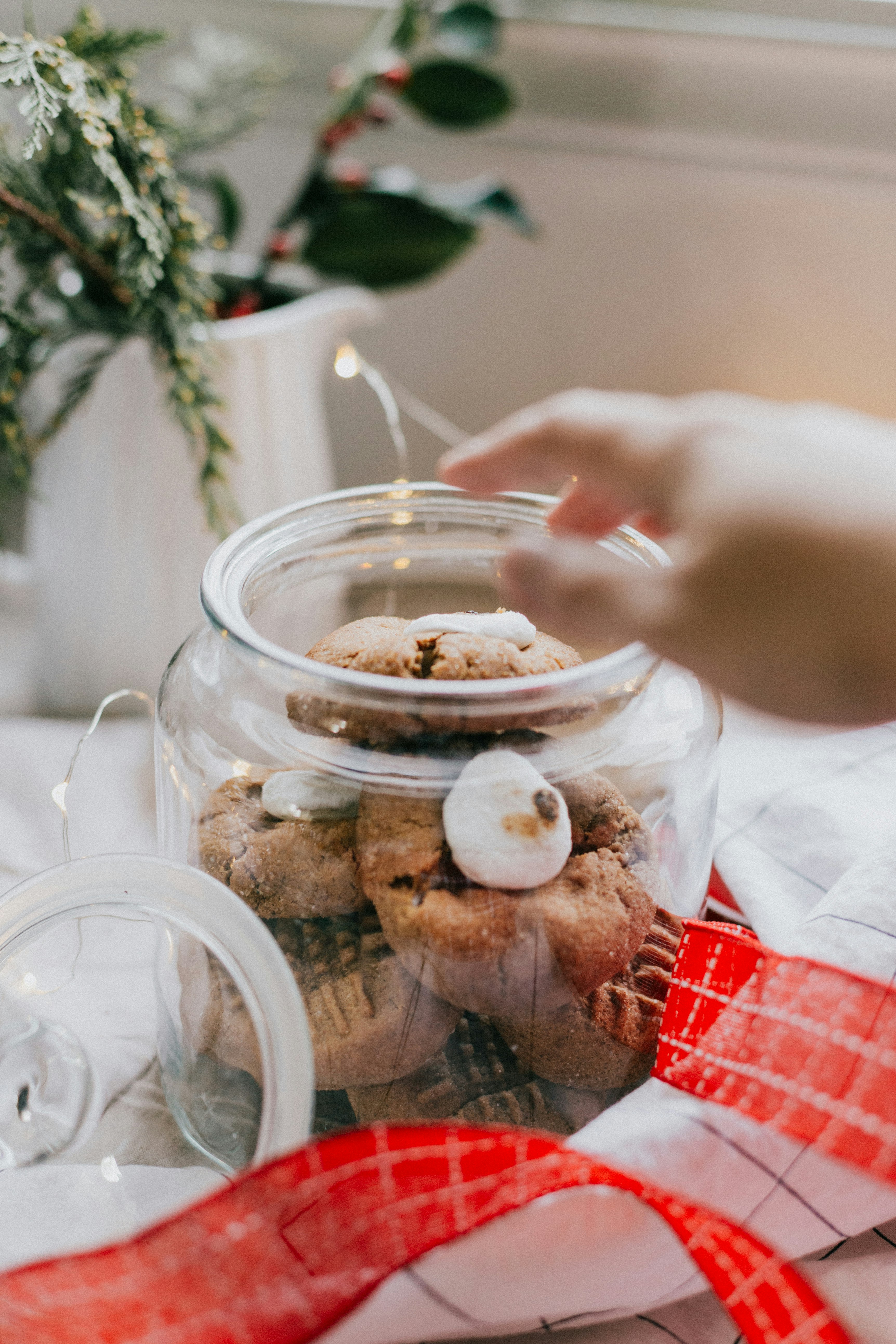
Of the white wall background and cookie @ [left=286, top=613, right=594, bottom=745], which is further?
the white wall background

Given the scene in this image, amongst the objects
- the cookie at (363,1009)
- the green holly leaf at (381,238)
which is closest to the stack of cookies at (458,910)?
the cookie at (363,1009)

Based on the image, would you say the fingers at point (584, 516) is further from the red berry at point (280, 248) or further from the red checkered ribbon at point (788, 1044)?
the red berry at point (280, 248)

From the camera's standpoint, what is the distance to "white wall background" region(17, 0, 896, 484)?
82cm

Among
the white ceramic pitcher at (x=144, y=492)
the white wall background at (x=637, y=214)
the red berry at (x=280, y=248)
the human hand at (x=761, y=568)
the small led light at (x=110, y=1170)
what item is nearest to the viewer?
the human hand at (x=761, y=568)

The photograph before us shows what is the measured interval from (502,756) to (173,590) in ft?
1.18

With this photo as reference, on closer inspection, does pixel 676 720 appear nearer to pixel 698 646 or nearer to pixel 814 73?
pixel 698 646

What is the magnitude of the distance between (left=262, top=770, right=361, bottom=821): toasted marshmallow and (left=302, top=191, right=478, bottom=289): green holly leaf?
0.52 m

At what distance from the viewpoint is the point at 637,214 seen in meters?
0.87

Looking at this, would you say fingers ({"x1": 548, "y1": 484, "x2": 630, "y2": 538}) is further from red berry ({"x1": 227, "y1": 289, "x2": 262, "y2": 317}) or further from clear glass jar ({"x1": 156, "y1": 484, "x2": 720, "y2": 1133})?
red berry ({"x1": 227, "y1": 289, "x2": 262, "y2": 317})

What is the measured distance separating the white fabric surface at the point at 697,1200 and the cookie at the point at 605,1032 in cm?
3

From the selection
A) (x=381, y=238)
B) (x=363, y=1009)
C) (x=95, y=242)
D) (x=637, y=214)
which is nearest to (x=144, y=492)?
(x=95, y=242)

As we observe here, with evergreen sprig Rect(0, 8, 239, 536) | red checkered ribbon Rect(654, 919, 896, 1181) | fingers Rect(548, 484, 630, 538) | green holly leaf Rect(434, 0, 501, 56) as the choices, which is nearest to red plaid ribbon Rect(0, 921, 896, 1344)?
red checkered ribbon Rect(654, 919, 896, 1181)

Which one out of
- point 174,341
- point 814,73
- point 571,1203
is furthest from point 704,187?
point 571,1203

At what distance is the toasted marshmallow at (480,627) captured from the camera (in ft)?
1.21
